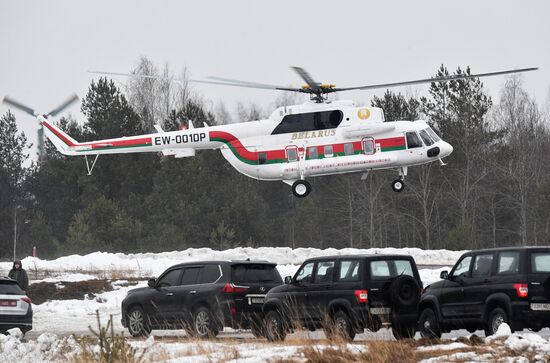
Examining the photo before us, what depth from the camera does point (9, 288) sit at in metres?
21.5

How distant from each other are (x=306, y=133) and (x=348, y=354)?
82.3 feet

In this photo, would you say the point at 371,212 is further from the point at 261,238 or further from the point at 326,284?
the point at 326,284

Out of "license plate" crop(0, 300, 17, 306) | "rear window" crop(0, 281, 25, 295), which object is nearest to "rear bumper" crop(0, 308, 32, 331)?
"license plate" crop(0, 300, 17, 306)

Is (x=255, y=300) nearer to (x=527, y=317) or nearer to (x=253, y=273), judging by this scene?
(x=253, y=273)

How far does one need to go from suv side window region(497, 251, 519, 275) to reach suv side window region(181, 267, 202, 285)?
657cm

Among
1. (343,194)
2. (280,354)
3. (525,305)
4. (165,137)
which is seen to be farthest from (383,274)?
(343,194)

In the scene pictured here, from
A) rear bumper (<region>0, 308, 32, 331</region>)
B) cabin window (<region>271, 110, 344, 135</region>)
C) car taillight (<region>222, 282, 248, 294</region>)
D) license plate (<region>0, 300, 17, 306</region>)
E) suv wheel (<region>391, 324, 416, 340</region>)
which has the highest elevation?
cabin window (<region>271, 110, 344, 135</region>)

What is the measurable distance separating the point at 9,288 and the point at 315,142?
18274 mm

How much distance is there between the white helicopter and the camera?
122 ft

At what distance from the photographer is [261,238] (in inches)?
2680

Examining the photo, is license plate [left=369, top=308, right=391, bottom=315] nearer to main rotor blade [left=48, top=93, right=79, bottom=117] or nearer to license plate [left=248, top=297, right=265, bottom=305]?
license plate [left=248, top=297, right=265, bottom=305]

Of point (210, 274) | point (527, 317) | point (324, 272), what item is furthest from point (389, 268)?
point (210, 274)

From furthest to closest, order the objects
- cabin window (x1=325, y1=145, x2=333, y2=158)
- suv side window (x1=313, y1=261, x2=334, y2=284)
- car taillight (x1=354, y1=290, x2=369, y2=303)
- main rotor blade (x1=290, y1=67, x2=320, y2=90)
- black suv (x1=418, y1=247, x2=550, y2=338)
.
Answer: cabin window (x1=325, y1=145, x2=333, y2=158)
main rotor blade (x1=290, y1=67, x2=320, y2=90)
suv side window (x1=313, y1=261, x2=334, y2=284)
car taillight (x1=354, y1=290, x2=369, y2=303)
black suv (x1=418, y1=247, x2=550, y2=338)

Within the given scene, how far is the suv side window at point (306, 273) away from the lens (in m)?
18.9
